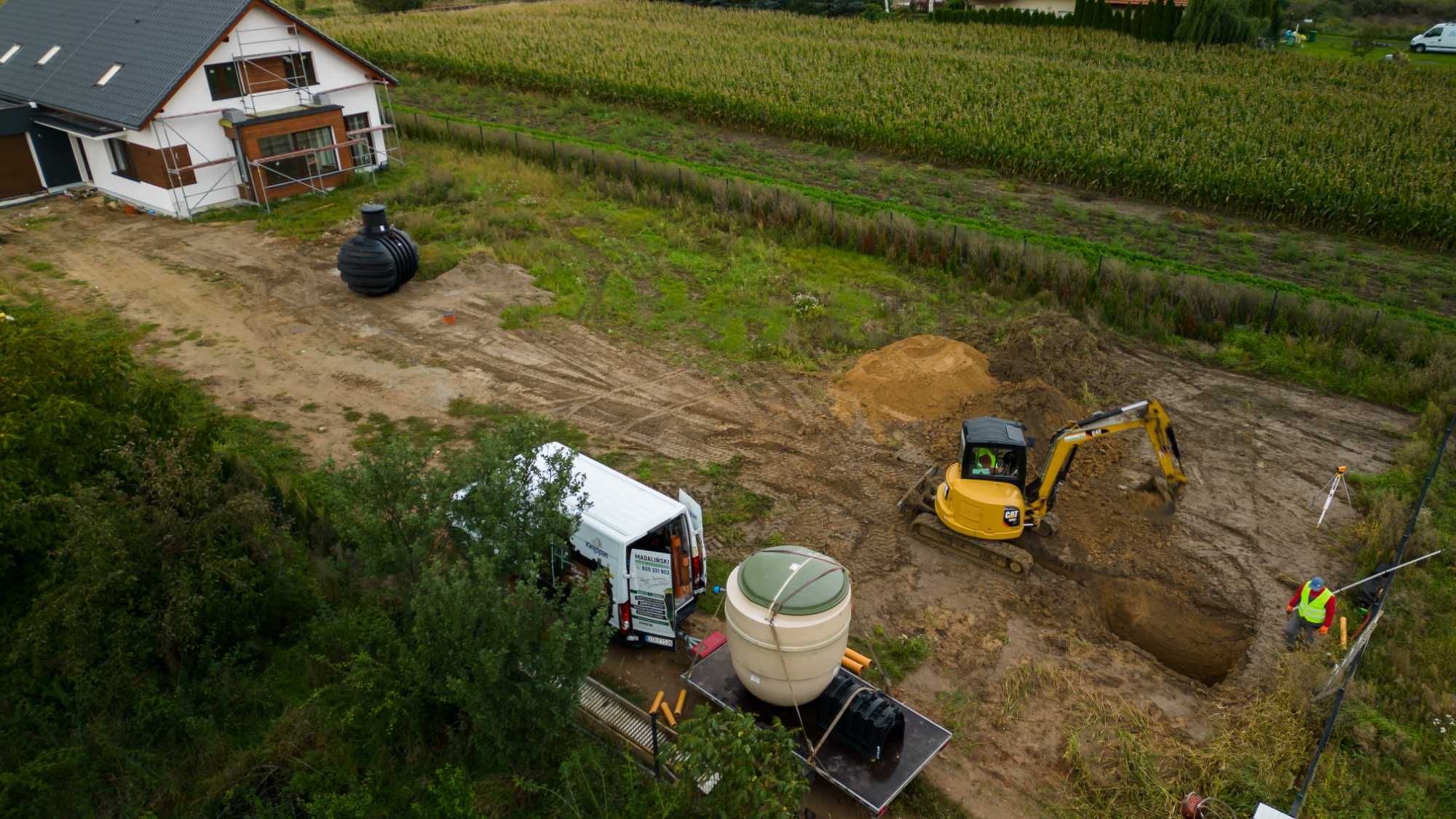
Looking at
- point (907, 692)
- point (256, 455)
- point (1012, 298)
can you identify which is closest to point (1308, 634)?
point (907, 692)

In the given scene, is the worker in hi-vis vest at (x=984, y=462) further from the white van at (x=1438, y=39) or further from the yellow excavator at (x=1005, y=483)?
the white van at (x=1438, y=39)

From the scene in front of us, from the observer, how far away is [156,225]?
88.7 ft

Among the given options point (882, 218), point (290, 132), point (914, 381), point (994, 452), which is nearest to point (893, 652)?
point (994, 452)

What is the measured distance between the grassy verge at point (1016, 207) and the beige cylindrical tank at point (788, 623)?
58.2 feet

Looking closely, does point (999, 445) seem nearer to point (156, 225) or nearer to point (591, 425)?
point (591, 425)

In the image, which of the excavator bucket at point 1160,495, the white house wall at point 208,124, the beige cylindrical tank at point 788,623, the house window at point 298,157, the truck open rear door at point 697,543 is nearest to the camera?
the beige cylindrical tank at point 788,623

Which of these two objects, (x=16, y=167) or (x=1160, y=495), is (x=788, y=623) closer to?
(x=1160, y=495)

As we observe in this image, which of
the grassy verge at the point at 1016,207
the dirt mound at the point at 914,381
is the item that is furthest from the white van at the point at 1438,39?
the dirt mound at the point at 914,381

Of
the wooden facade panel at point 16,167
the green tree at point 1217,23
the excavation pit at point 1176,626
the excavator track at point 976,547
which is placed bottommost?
the excavation pit at point 1176,626

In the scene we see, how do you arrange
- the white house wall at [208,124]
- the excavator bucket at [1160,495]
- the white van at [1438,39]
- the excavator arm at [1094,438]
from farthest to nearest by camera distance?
1. the white van at [1438,39]
2. the white house wall at [208,124]
3. the excavator bucket at [1160,495]
4. the excavator arm at [1094,438]

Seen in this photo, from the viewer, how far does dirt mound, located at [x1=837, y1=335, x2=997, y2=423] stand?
18.0 meters

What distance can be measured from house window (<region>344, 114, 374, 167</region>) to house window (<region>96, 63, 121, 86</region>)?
21.0 ft

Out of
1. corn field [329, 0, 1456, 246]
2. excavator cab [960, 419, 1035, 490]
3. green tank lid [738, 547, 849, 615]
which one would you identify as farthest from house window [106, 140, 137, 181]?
green tank lid [738, 547, 849, 615]

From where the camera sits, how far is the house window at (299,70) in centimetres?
2888
